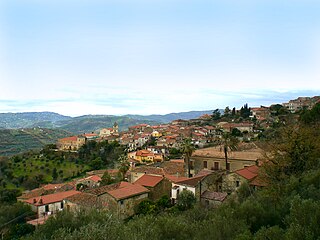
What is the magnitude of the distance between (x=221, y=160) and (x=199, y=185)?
28.0 feet

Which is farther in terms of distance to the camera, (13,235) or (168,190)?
(168,190)

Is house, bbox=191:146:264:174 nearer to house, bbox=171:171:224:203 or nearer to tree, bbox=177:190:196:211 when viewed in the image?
house, bbox=171:171:224:203

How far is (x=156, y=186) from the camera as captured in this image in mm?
34031

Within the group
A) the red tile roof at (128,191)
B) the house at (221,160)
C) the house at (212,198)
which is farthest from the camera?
the house at (221,160)

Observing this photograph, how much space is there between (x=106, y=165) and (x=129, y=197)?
3825cm

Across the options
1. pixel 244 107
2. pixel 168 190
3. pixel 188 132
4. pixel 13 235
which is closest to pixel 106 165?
pixel 188 132

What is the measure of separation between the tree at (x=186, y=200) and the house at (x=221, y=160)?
9154 millimetres

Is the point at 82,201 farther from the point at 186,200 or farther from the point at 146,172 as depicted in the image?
the point at 146,172

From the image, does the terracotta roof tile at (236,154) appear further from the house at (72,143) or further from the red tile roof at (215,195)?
the house at (72,143)

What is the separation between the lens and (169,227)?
12672mm

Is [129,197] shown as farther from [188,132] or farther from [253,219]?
[188,132]

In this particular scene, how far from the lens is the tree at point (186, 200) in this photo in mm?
27719

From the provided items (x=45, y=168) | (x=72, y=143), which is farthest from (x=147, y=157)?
(x=72, y=143)

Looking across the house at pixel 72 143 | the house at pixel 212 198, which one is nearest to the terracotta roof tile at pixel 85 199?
the house at pixel 212 198
